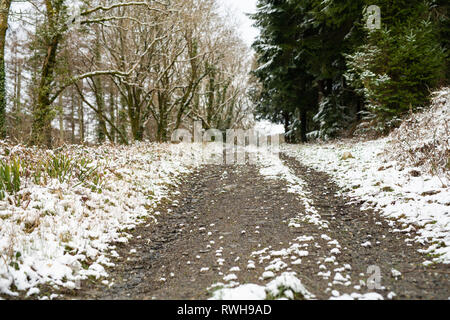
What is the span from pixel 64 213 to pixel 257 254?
10.7ft

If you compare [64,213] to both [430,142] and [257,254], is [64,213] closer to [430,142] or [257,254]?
[257,254]

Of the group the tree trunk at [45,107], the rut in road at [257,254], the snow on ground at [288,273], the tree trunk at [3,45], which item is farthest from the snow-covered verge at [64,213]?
the tree trunk at [3,45]

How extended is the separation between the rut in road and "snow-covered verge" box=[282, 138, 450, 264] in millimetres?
265

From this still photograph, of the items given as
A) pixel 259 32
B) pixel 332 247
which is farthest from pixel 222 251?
pixel 259 32

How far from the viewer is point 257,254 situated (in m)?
3.87

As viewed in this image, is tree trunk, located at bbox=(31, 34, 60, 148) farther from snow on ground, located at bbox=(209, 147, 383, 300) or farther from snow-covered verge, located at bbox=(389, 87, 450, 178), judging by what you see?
snow-covered verge, located at bbox=(389, 87, 450, 178)

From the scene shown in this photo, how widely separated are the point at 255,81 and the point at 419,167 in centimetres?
2507

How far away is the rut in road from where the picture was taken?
3.04 m

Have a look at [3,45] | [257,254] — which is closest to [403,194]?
[257,254]

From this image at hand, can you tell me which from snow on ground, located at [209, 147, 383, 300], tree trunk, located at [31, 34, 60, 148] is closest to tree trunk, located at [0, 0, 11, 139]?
tree trunk, located at [31, 34, 60, 148]

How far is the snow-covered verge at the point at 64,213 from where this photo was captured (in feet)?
10.4

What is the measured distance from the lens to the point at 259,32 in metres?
20.4

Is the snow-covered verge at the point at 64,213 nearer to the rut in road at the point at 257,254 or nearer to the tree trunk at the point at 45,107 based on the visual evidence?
the rut in road at the point at 257,254

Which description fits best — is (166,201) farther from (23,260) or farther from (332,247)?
(332,247)
